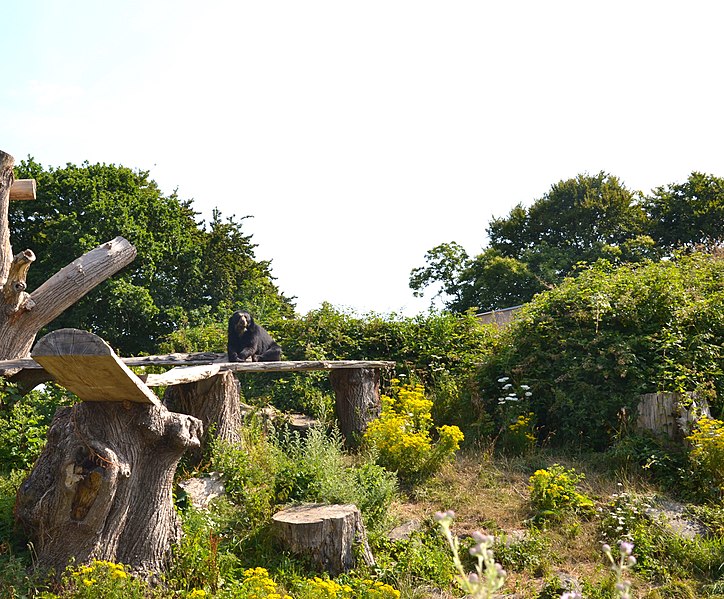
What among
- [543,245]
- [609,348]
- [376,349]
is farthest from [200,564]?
[543,245]

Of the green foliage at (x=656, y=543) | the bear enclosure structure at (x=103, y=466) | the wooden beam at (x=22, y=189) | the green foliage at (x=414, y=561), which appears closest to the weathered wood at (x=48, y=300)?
the wooden beam at (x=22, y=189)

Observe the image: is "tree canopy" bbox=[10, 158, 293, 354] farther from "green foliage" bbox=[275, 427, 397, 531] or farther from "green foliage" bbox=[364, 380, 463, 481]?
"green foliage" bbox=[275, 427, 397, 531]

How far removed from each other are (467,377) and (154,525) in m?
6.03

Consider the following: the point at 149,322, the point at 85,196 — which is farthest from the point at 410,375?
the point at 85,196

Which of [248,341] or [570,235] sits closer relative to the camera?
[248,341]

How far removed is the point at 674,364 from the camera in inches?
338

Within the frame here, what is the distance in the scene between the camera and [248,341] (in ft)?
30.3

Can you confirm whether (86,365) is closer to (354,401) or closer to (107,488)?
(107,488)

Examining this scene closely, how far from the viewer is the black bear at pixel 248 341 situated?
30.1 ft

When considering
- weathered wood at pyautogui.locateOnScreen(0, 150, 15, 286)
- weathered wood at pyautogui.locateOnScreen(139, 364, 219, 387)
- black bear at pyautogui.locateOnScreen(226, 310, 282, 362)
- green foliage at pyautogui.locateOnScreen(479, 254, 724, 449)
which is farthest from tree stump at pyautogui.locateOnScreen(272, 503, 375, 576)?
weathered wood at pyautogui.locateOnScreen(0, 150, 15, 286)

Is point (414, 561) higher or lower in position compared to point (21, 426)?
lower

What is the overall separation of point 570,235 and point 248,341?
70.5 ft

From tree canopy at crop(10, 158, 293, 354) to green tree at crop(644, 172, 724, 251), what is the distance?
49.5 ft

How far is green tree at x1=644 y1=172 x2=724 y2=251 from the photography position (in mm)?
24484
